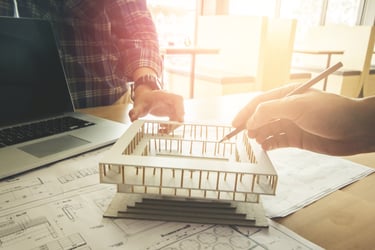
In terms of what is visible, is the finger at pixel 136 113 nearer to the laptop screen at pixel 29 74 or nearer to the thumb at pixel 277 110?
the laptop screen at pixel 29 74

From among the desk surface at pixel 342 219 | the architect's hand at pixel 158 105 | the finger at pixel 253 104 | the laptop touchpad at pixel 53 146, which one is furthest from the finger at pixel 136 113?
the desk surface at pixel 342 219

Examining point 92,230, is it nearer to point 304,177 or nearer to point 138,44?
point 304,177

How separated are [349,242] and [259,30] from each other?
2237mm

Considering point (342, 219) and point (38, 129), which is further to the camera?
point (38, 129)

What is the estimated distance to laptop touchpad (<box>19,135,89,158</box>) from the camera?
50 centimetres

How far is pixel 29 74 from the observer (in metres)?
0.68

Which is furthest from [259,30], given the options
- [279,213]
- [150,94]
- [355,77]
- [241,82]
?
[279,213]

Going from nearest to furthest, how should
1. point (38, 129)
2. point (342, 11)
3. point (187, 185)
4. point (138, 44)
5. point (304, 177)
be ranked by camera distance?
1. point (187, 185)
2. point (304, 177)
3. point (38, 129)
4. point (138, 44)
5. point (342, 11)

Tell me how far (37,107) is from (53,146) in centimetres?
20

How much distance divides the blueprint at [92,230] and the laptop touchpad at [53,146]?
0.10m

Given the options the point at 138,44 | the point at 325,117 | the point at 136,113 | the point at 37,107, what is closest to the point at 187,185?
the point at 325,117

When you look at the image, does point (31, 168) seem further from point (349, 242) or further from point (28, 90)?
point (349, 242)

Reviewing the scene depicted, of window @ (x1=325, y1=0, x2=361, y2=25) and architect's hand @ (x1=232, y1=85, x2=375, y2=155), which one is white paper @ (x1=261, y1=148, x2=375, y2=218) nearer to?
architect's hand @ (x1=232, y1=85, x2=375, y2=155)

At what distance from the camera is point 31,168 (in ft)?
1.48
